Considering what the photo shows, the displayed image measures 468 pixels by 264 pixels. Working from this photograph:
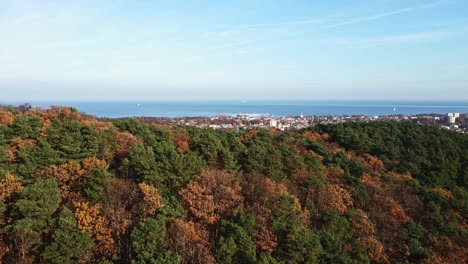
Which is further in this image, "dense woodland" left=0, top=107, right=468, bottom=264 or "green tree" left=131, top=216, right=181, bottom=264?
"dense woodland" left=0, top=107, right=468, bottom=264

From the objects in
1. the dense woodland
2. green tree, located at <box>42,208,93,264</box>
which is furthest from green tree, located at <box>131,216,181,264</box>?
green tree, located at <box>42,208,93,264</box>

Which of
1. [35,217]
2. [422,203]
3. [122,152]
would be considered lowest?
[422,203]

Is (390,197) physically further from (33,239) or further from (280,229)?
(33,239)

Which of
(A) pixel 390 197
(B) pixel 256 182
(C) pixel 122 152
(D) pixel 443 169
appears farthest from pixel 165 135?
(D) pixel 443 169

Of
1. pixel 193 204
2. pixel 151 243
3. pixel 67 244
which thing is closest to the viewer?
pixel 67 244

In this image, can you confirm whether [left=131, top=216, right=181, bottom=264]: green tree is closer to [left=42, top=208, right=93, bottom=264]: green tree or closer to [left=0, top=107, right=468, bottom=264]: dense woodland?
[left=0, top=107, right=468, bottom=264]: dense woodland

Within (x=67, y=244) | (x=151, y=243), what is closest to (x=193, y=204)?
(x=151, y=243)

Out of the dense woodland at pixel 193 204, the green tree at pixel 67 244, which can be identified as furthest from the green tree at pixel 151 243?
the green tree at pixel 67 244

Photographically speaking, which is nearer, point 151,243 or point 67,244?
point 67,244

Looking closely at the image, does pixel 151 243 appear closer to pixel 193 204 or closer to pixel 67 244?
pixel 67 244
